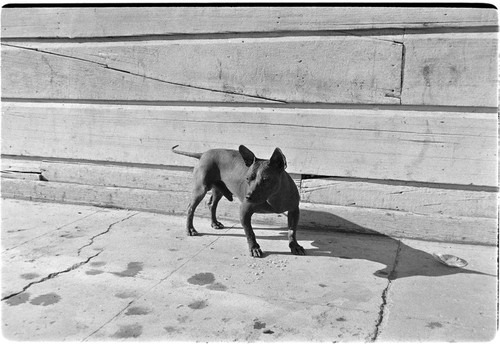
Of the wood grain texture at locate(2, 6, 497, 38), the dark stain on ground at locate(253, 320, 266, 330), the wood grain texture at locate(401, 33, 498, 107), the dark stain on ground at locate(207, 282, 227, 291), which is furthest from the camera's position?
the wood grain texture at locate(2, 6, 497, 38)

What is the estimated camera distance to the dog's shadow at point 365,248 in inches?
156

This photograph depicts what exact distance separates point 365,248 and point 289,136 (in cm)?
125

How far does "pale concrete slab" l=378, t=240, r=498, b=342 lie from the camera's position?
3021mm

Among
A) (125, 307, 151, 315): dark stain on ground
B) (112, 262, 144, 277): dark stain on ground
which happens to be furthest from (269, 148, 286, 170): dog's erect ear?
(125, 307, 151, 315): dark stain on ground

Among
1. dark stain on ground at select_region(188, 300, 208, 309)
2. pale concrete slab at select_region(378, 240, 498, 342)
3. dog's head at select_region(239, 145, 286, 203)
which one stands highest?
dog's head at select_region(239, 145, 286, 203)

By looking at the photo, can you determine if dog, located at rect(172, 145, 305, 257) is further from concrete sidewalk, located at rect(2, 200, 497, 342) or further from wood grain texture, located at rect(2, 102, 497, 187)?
wood grain texture, located at rect(2, 102, 497, 187)

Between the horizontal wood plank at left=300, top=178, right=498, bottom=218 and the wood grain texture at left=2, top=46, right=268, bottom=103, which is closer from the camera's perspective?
the horizontal wood plank at left=300, top=178, right=498, bottom=218

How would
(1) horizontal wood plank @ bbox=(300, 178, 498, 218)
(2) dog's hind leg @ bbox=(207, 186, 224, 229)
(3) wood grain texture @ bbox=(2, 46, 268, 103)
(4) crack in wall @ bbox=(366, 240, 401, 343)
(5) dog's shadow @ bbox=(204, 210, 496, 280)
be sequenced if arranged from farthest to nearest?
(3) wood grain texture @ bbox=(2, 46, 268, 103), (2) dog's hind leg @ bbox=(207, 186, 224, 229), (1) horizontal wood plank @ bbox=(300, 178, 498, 218), (5) dog's shadow @ bbox=(204, 210, 496, 280), (4) crack in wall @ bbox=(366, 240, 401, 343)

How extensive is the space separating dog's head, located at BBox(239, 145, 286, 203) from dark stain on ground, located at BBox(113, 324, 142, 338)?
1.34 metres

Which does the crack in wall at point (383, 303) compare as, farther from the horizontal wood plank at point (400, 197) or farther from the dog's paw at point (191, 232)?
the dog's paw at point (191, 232)

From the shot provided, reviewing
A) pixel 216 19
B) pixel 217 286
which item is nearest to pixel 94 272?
pixel 217 286

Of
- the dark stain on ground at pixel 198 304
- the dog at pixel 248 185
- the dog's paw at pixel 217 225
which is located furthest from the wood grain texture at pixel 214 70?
the dark stain on ground at pixel 198 304

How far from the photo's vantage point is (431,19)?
4.40 m

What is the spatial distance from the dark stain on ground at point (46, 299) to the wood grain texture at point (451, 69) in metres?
3.18
